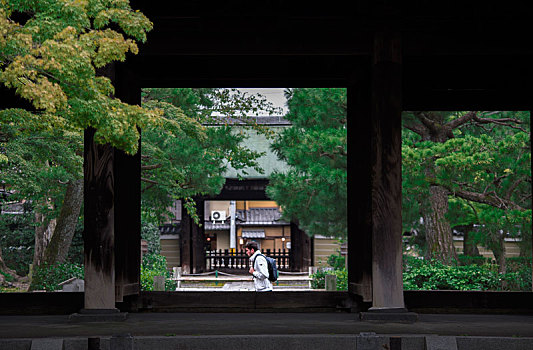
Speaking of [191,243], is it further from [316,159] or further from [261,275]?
[261,275]

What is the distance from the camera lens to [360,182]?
1145cm

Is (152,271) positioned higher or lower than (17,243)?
lower

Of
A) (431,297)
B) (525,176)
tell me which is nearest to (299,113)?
(525,176)

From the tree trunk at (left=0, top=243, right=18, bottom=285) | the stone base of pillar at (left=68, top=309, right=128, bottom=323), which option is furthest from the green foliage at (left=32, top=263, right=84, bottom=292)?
the stone base of pillar at (left=68, top=309, right=128, bottom=323)

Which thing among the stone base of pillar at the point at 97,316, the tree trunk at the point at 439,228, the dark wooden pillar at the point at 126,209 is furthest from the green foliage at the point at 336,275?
the stone base of pillar at the point at 97,316

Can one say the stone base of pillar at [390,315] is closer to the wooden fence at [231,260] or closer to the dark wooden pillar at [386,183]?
the dark wooden pillar at [386,183]

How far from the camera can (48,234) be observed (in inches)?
1014

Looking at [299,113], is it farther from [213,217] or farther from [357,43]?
[213,217]

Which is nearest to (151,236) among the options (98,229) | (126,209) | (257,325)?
(126,209)

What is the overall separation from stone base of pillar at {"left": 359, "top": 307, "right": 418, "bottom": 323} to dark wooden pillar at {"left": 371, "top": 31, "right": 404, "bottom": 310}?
0.16ft

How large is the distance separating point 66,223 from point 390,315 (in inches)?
566

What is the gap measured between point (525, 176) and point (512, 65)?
7310mm

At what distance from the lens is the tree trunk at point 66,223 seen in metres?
21.5

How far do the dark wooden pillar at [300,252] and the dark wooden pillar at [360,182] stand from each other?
22.9 metres
